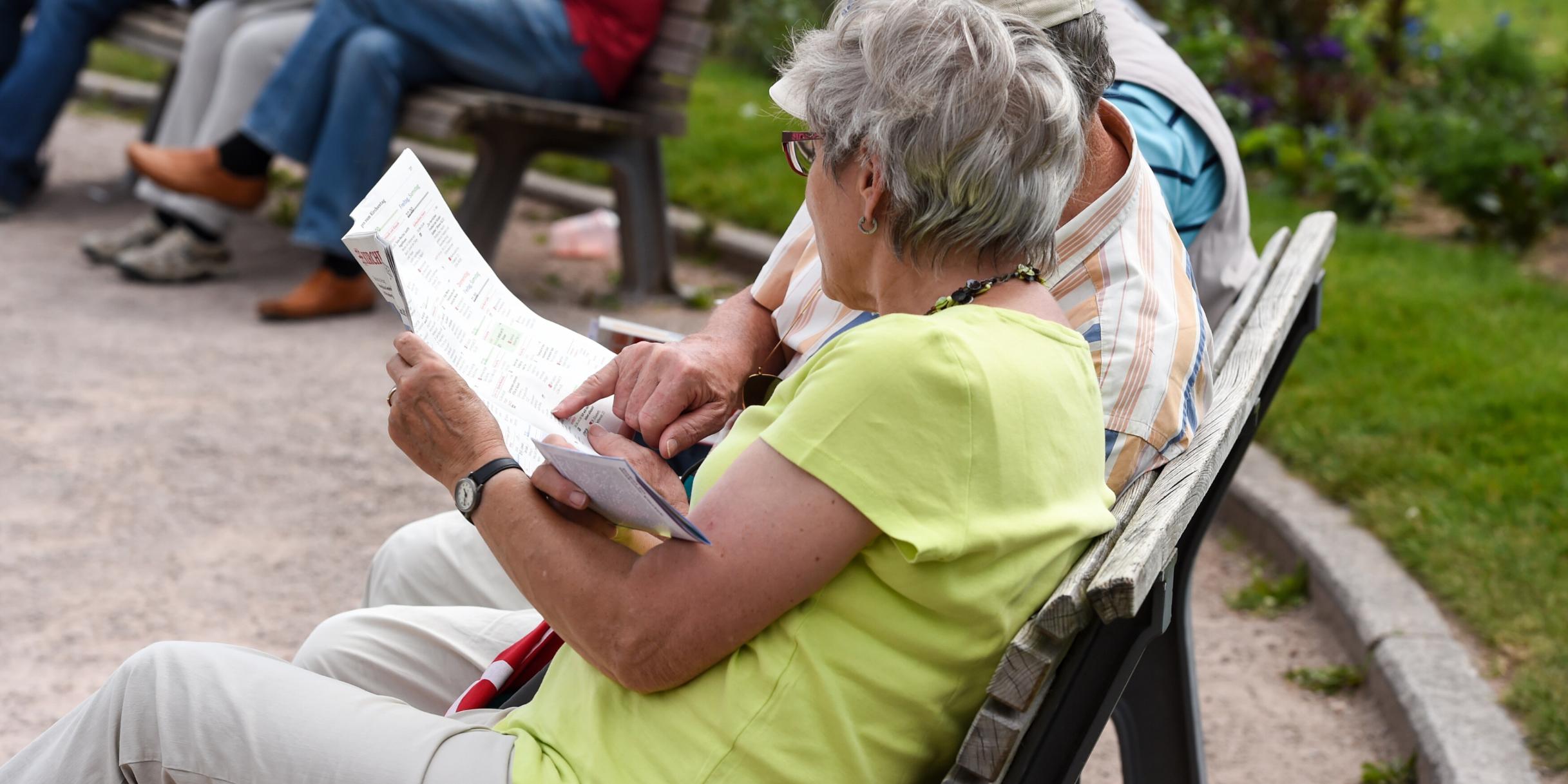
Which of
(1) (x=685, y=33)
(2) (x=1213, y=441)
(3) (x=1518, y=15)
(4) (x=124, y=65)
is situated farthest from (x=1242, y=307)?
(3) (x=1518, y=15)

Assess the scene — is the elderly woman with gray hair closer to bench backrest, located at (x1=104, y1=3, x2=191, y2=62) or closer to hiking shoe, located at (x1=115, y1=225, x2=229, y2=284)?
hiking shoe, located at (x1=115, y1=225, x2=229, y2=284)

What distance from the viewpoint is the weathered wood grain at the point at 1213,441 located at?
124cm

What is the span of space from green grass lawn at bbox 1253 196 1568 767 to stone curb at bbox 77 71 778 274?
1984 millimetres

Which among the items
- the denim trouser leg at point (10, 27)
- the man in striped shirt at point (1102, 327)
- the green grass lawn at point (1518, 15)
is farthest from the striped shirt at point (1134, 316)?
the green grass lawn at point (1518, 15)

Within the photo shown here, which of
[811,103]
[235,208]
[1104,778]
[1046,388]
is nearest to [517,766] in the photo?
[1046,388]

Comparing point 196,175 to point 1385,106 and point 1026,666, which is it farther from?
point 1385,106

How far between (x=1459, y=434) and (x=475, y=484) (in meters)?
3.06

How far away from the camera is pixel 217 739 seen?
150 centimetres

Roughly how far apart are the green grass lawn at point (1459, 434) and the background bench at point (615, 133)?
2.21 metres

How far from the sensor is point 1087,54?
6.03 feet

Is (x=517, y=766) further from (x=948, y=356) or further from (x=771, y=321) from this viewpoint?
(x=771, y=321)

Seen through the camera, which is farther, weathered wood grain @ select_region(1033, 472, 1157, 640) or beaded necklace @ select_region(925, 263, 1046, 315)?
beaded necklace @ select_region(925, 263, 1046, 315)

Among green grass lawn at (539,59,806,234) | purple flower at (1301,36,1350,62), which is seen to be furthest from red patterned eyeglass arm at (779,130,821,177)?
purple flower at (1301,36,1350,62)

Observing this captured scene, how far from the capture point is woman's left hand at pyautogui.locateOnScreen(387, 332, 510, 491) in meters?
1.66
